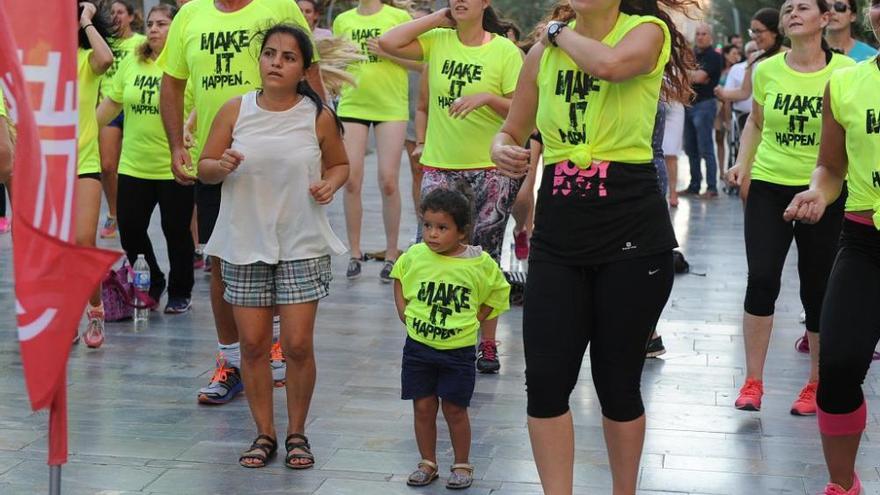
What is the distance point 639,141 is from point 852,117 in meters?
0.97

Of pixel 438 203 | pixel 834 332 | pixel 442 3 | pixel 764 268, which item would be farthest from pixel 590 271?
pixel 442 3

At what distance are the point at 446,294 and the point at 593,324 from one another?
1.28 m

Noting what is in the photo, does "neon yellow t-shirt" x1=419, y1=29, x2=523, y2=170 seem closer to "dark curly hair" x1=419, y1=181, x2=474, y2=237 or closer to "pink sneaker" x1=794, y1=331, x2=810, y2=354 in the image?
"dark curly hair" x1=419, y1=181, x2=474, y2=237

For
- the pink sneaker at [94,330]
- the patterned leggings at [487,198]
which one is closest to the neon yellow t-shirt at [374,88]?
the patterned leggings at [487,198]

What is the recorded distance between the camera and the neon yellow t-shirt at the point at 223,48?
21.9 ft

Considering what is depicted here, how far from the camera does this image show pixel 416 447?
6.19 m

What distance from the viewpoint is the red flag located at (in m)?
3.40

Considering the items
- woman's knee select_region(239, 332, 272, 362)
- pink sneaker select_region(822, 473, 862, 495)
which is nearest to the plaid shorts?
woman's knee select_region(239, 332, 272, 362)

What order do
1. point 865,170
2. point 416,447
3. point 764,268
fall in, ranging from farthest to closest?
point 764,268, point 416,447, point 865,170

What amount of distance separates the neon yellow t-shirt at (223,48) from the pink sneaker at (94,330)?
1.81m

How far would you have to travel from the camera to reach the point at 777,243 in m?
6.91

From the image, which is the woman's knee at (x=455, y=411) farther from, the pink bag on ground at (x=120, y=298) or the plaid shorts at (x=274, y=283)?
the pink bag on ground at (x=120, y=298)

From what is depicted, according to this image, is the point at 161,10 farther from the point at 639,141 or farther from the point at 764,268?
the point at 639,141

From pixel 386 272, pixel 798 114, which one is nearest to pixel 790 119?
pixel 798 114
